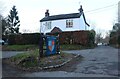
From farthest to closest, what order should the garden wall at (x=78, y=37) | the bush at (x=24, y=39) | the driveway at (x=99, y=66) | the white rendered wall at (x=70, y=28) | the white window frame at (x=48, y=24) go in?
the white window frame at (x=48, y=24), the white rendered wall at (x=70, y=28), the bush at (x=24, y=39), the garden wall at (x=78, y=37), the driveway at (x=99, y=66)

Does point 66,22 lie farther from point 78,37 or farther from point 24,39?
point 78,37

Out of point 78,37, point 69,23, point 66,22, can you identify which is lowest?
point 78,37

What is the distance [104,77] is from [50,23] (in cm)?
4364

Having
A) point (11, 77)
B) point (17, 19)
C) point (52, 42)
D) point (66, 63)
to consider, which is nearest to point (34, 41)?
point (52, 42)

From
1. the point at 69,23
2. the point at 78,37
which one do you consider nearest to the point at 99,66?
the point at 78,37

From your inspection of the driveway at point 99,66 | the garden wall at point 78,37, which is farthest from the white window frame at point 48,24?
the driveway at point 99,66

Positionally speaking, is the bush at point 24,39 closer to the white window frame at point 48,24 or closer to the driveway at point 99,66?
the white window frame at point 48,24

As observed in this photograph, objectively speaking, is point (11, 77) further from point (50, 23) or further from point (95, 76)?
point (50, 23)

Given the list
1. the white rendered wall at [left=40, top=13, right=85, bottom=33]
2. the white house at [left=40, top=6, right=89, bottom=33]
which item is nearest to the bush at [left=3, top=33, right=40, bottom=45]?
the white house at [left=40, top=6, right=89, bottom=33]

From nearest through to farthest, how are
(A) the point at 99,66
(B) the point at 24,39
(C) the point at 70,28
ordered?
(A) the point at 99,66
(B) the point at 24,39
(C) the point at 70,28

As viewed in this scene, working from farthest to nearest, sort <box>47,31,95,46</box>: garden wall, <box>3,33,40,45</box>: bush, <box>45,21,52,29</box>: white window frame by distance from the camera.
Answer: <box>45,21,52,29</box>: white window frame, <box>3,33,40,45</box>: bush, <box>47,31,95,46</box>: garden wall

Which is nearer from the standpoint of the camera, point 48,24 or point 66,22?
point 66,22

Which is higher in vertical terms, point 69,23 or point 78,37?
point 69,23

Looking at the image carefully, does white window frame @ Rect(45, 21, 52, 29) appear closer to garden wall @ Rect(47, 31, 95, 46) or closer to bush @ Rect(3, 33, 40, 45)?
bush @ Rect(3, 33, 40, 45)
